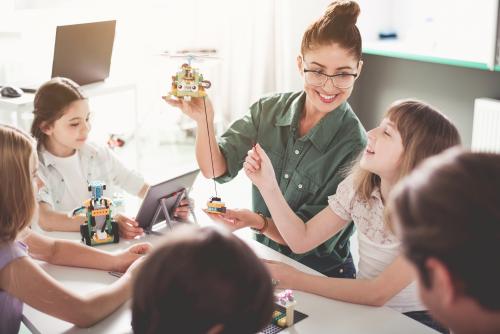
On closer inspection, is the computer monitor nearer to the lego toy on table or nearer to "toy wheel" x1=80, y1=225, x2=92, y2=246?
"toy wheel" x1=80, y1=225, x2=92, y2=246

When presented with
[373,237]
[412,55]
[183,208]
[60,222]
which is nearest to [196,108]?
[183,208]

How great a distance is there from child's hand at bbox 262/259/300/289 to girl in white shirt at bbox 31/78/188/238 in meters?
0.97

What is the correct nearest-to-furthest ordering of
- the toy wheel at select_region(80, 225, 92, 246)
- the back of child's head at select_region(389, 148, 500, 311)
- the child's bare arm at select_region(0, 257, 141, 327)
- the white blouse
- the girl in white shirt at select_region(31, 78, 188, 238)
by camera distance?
the back of child's head at select_region(389, 148, 500, 311)
the child's bare arm at select_region(0, 257, 141, 327)
the white blouse
the toy wheel at select_region(80, 225, 92, 246)
the girl in white shirt at select_region(31, 78, 188, 238)

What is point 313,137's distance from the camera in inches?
79.8

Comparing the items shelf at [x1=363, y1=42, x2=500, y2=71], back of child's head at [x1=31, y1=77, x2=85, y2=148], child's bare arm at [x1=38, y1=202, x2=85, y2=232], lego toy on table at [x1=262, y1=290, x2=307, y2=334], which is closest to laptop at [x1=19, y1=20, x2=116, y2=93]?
back of child's head at [x1=31, y1=77, x2=85, y2=148]

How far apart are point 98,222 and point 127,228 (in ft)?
0.29

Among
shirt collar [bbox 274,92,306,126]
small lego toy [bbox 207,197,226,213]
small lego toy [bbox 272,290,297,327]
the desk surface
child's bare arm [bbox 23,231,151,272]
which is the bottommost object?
the desk surface

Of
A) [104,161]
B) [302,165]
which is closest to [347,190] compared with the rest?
[302,165]

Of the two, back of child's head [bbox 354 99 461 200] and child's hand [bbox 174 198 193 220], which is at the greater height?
back of child's head [bbox 354 99 461 200]

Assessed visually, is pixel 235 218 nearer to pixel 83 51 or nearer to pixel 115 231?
pixel 115 231

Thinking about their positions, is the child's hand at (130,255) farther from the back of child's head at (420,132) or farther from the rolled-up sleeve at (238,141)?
the back of child's head at (420,132)

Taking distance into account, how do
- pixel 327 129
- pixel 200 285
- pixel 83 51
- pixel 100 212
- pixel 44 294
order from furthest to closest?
pixel 83 51, pixel 327 129, pixel 100 212, pixel 44 294, pixel 200 285

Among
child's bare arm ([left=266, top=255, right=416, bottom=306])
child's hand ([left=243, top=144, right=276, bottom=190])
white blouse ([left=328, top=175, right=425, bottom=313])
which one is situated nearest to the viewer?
child's bare arm ([left=266, top=255, right=416, bottom=306])

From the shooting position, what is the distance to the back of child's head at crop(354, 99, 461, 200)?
167cm
